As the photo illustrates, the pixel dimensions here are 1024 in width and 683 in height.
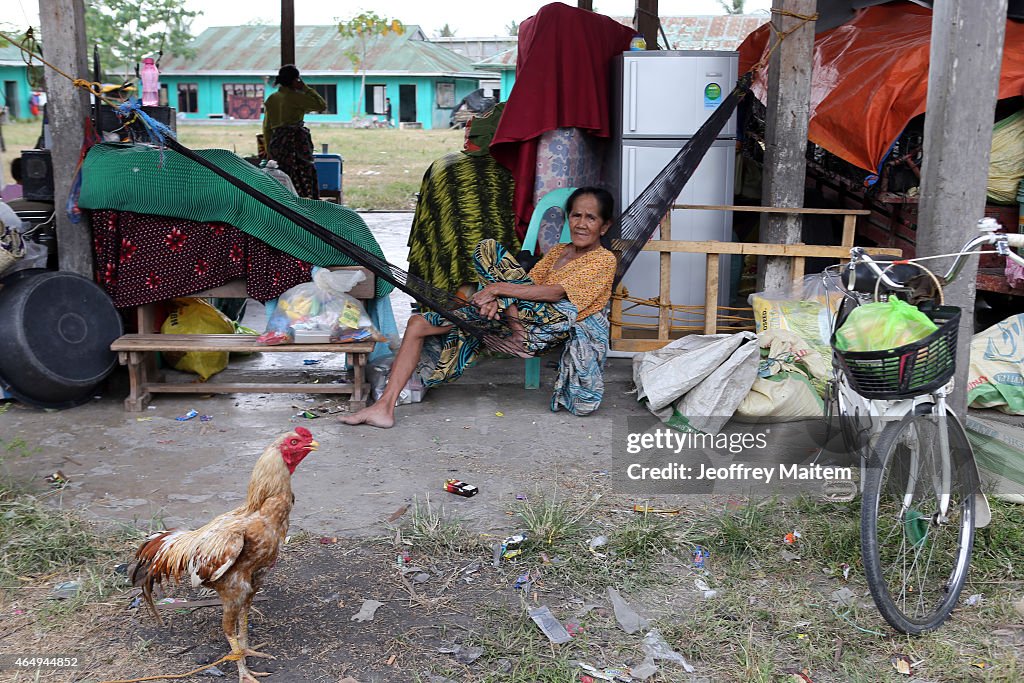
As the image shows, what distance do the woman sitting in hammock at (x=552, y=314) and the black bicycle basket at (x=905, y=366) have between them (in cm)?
185

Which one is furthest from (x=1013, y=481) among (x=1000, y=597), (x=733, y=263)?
(x=733, y=263)

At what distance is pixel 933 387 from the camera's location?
242 cm

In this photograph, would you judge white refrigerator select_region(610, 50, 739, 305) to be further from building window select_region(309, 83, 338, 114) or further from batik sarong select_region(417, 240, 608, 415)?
building window select_region(309, 83, 338, 114)

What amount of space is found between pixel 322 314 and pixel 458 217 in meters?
0.94

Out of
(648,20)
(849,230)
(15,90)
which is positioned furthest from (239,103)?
(849,230)

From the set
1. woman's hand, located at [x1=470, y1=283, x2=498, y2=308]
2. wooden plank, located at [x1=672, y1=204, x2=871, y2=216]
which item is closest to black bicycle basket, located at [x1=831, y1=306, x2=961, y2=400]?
woman's hand, located at [x1=470, y1=283, x2=498, y2=308]

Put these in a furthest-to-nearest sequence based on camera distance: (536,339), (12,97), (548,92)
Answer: (12,97) < (548,92) < (536,339)

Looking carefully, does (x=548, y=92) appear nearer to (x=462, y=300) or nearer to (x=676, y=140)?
(x=676, y=140)

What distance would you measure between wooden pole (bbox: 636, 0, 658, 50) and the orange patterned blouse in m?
3.27

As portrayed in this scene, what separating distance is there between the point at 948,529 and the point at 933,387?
0.63 m

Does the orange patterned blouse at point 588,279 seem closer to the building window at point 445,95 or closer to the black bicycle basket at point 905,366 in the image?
the black bicycle basket at point 905,366

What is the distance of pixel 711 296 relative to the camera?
15.3ft

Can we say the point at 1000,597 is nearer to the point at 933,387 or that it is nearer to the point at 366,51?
the point at 933,387

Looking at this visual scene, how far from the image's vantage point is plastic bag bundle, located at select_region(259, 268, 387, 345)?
4355 millimetres
